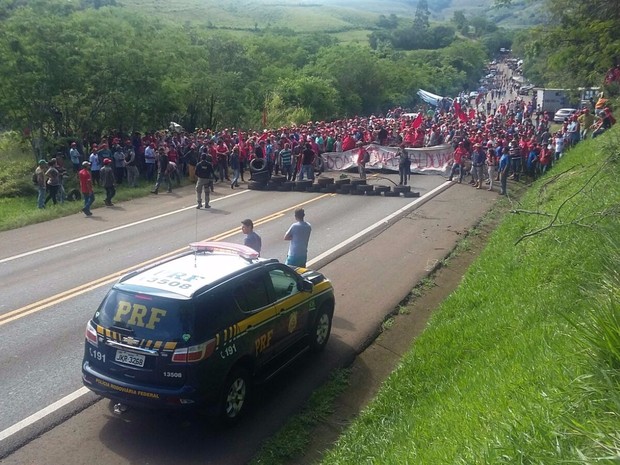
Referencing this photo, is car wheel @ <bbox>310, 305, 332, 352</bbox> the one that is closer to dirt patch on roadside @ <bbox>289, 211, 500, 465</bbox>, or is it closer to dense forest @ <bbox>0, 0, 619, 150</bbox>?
dirt patch on roadside @ <bbox>289, 211, 500, 465</bbox>

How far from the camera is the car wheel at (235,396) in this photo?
7883mm

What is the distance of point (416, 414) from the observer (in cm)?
750

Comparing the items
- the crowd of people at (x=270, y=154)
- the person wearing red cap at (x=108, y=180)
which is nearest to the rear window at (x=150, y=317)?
the crowd of people at (x=270, y=154)

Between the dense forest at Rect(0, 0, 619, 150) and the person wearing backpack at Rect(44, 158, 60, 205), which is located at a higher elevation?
the dense forest at Rect(0, 0, 619, 150)

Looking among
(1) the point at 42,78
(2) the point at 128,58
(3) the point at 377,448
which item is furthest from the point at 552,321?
(2) the point at 128,58

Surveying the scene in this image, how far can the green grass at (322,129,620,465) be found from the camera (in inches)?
204

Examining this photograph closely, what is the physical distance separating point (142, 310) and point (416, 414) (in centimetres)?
322

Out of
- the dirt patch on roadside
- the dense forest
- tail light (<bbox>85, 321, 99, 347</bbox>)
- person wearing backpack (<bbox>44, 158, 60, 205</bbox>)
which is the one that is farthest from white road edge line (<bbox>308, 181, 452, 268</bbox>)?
person wearing backpack (<bbox>44, 158, 60, 205</bbox>)

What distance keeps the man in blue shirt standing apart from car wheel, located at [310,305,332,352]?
1781 mm

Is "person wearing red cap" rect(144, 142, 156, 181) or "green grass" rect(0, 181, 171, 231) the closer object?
"green grass" rect(0, 181, 171, 231)

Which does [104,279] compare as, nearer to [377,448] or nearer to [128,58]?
[377,448]

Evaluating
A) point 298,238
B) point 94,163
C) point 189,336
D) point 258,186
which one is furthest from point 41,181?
point 189,336

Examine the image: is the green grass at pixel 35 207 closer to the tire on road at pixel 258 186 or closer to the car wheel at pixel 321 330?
the tire on road at pixel 258 186

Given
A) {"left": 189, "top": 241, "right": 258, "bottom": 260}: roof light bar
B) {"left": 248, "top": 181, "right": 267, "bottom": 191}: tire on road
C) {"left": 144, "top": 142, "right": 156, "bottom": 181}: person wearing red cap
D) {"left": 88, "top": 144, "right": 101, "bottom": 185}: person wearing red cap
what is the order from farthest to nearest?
{"left": 144, "top": 142, "right": 156, "bottom": 181}: person wearing red cap → {"left": 248, "top": 181, "right": 267, "bottom": 191}: tire on road → {"left": 88, "top": 144, "right": 101, "bottom": 185}: person wearing red cap → {"left": 189, "top": 241, "right": 258, "bottom": 260}: roof light bar
